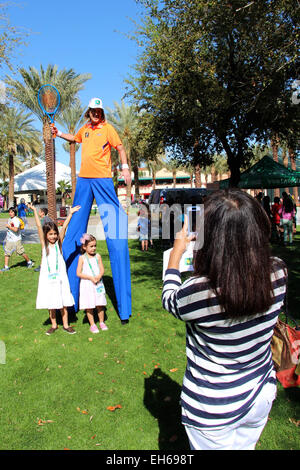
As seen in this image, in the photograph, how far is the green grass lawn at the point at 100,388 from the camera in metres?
2.90

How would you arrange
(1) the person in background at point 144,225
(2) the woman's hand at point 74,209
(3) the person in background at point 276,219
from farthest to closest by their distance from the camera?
(3) the person in background at point 276,219, (1) the person in background at point 144,225, (2) the woman's hand at point 74,209

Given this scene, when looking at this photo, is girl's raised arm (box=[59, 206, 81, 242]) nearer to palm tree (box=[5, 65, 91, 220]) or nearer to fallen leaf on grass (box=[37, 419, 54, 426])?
fallen leaf on grass (box=[37, 419, 54, 426])

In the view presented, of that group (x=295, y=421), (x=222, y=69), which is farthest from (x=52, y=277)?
(x=222, y=69)

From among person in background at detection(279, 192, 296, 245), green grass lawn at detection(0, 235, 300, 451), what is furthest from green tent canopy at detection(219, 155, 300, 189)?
green grass lawn at detection(0, 235, 300, 451)

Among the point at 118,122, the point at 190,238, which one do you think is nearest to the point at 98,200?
the point at 190,238

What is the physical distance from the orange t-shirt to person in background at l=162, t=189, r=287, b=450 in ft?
12.1

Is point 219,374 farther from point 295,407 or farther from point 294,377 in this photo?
point 295,407

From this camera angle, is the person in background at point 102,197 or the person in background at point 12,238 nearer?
the person in background at point 102,197

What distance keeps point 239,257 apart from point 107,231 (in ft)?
13.0

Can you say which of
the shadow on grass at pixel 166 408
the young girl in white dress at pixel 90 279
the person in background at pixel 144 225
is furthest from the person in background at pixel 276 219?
the shadow on grass at pixel 166 408

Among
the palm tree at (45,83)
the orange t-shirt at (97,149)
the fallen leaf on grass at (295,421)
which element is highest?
the palm tree at (45,83)

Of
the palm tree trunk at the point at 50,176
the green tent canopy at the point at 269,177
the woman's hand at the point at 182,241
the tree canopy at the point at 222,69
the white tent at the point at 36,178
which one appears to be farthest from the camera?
the white tent at the point at 36,178

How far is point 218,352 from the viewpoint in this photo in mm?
1544

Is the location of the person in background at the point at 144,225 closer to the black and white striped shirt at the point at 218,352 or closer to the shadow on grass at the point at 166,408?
the shadow on grass at the point at 166,408
